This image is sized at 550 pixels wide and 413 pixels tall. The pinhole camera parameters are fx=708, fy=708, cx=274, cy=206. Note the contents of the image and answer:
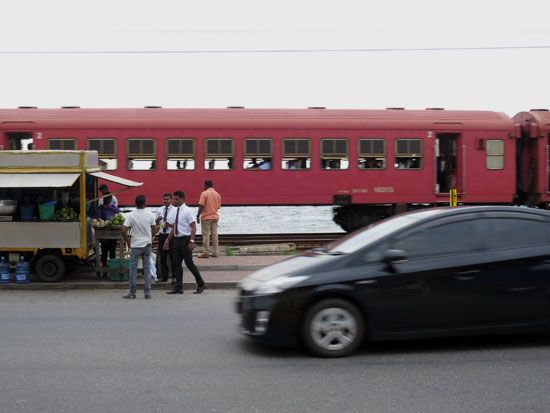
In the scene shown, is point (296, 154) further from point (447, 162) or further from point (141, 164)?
point (447, 162)

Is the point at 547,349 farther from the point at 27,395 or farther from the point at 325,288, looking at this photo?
the point at 27,395

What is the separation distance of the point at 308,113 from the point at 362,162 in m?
2.00

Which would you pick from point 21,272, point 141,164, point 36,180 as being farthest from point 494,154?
point 21,272

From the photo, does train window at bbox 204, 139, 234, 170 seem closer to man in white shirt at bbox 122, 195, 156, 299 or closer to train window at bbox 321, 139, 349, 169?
train window at bbox 321, 139, 349, 169

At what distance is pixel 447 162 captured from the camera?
20.2m

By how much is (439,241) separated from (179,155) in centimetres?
1251

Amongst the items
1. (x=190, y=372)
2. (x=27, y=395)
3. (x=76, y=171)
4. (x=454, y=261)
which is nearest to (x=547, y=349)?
(x=454, y=261)

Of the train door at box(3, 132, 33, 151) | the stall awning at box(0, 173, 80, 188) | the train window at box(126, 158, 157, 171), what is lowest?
the stall awning at box(0, 173, 80, 188)

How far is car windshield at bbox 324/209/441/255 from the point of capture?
7231mm

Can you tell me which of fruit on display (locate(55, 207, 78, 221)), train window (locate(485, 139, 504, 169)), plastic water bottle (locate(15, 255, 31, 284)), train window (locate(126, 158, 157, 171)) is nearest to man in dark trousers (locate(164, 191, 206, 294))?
fruit on display (locate(55, 207, 78, 221))

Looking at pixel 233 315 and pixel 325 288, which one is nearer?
pixel 325 288

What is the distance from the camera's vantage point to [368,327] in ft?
22.8

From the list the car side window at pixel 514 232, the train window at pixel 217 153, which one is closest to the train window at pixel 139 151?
the train window at pixel 217 153

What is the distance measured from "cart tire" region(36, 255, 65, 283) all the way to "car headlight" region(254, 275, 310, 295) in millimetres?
6793
